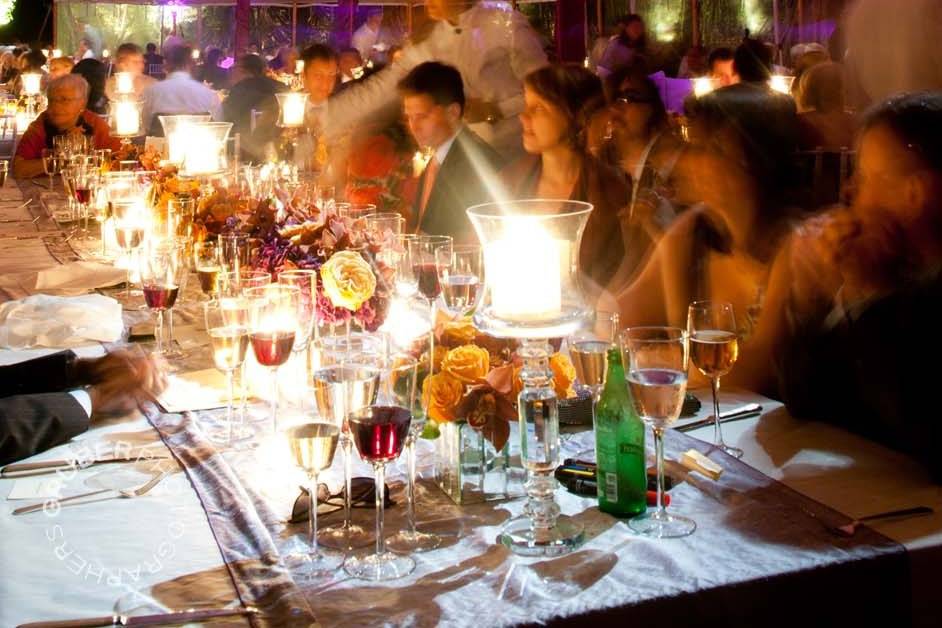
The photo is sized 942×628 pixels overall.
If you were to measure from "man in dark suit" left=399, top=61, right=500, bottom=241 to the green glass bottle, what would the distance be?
2330 millimetres

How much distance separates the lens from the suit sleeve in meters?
1.58

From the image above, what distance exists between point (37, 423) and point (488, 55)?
331cm

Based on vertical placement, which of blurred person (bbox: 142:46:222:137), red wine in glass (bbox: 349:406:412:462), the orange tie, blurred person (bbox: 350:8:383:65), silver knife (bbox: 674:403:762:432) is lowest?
silver knife (bbox: 674:403:762:432)

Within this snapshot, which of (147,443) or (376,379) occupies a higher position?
(376,379)

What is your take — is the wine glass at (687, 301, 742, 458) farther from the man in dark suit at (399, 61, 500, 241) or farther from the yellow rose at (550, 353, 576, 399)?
the man in dark suit at (399, 61, 500, 241)

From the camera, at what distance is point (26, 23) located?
25172 mm

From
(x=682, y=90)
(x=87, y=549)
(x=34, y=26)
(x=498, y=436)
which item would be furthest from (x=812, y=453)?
(x=34, y=26)

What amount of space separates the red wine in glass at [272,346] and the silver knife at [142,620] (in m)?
0.56

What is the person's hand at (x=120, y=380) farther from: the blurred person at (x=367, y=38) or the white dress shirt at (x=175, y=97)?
the blurred person at (x=367, y=38)

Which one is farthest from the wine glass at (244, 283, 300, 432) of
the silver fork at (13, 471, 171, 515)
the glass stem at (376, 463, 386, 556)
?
the glass stem at (376, 463, 386, 556)

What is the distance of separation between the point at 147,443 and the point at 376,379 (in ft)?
2.11

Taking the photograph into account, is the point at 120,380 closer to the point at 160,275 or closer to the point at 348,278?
the point at 160,275

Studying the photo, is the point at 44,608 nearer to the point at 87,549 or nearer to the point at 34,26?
the point at 87,549

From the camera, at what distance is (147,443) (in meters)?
1.69
